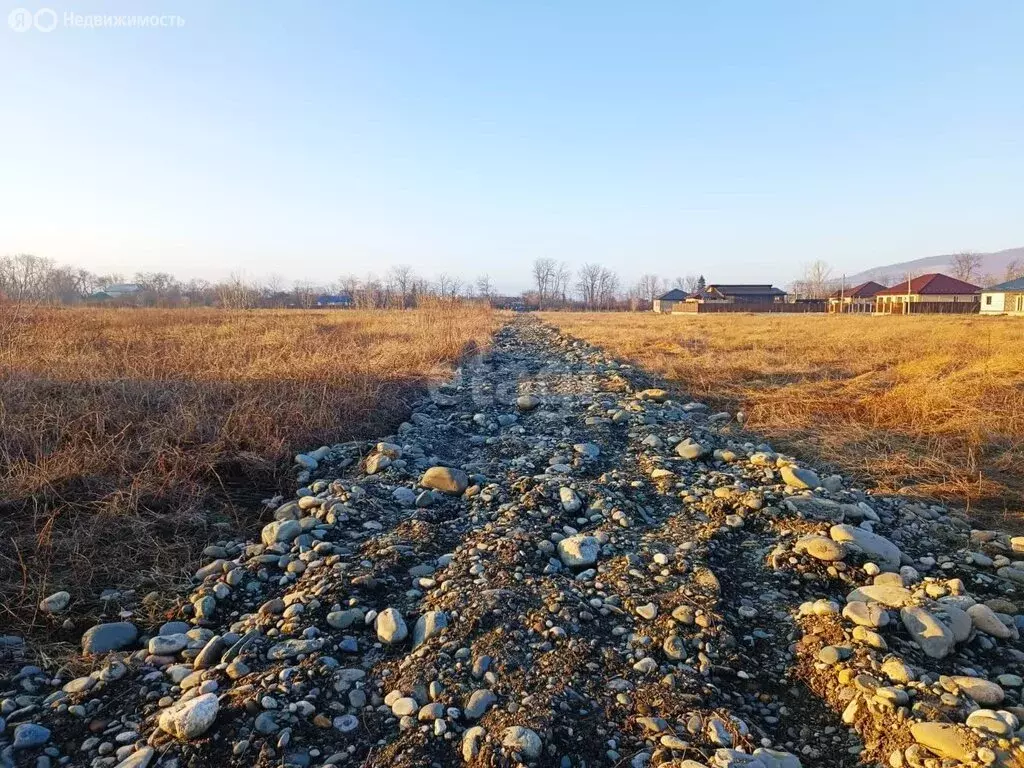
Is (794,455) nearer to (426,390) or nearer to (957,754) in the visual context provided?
(957,754)

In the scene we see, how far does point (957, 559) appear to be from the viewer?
320 centimetres

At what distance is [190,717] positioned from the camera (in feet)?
6.37

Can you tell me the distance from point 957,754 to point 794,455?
3757mm

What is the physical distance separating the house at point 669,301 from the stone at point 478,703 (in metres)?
72.5

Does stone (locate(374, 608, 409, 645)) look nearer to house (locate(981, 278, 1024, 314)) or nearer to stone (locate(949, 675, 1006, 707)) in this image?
stone (locate(949, 675, 1006, 707))

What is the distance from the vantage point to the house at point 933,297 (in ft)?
174

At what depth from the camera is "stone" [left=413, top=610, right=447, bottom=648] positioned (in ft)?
8.10

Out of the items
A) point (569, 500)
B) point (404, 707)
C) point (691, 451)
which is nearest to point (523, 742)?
point (404, 707)

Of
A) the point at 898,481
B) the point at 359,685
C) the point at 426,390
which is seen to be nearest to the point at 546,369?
the point at 426,390

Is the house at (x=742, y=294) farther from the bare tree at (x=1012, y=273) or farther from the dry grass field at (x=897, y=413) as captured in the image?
the dry grass field at (x=897, y=413)

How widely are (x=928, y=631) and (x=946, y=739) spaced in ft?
2.27

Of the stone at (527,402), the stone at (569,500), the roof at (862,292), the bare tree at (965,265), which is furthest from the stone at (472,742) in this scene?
the bare tree at (965,265)

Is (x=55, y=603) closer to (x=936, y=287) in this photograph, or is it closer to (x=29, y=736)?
(x=29, y=736)

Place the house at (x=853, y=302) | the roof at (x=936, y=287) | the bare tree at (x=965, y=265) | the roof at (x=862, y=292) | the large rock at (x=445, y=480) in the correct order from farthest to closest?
the bare tree at (x=965, y=265) < the roof at (x=862, y=292) < the house at (x=853, y=302) < the roof at (x=936, y=287) < the large rock at (x=445, y=480)
